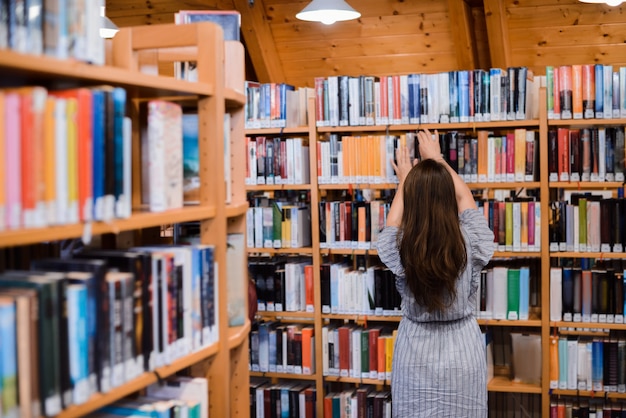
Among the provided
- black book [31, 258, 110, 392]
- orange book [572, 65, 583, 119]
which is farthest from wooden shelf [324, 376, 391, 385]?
black book [31, 258, 110, 392]

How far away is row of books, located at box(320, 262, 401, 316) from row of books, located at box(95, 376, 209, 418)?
2.51 meters

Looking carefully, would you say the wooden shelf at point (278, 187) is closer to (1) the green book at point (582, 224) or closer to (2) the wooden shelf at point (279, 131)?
(2) the wooden shelf at point (279, 131)

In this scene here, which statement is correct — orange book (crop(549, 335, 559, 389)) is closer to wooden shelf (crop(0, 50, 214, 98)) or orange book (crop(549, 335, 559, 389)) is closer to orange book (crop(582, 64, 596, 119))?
orange book (crop(582, 64, 596, 119))

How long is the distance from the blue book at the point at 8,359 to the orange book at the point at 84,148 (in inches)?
11.7

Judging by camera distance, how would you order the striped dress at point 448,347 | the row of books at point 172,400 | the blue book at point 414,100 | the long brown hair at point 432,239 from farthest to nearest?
the blue book at point 414,100 → the striped dress at point 448,347 → the long brown hair at point 432,239 → the row of books at point 172,400

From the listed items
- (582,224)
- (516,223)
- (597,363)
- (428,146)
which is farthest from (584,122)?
(597,363)

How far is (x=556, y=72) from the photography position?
441cm

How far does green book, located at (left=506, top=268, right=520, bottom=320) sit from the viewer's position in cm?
447

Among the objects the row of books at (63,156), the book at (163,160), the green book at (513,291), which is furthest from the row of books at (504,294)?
the row of books at (63,156)

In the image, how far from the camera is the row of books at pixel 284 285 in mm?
4828

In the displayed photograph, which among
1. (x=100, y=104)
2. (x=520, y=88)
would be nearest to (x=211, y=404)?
(x=100, y=104)

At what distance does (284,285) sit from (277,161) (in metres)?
0.78

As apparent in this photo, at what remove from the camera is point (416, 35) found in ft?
22.4

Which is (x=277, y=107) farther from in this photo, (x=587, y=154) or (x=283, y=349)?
(x=587, y=154)
